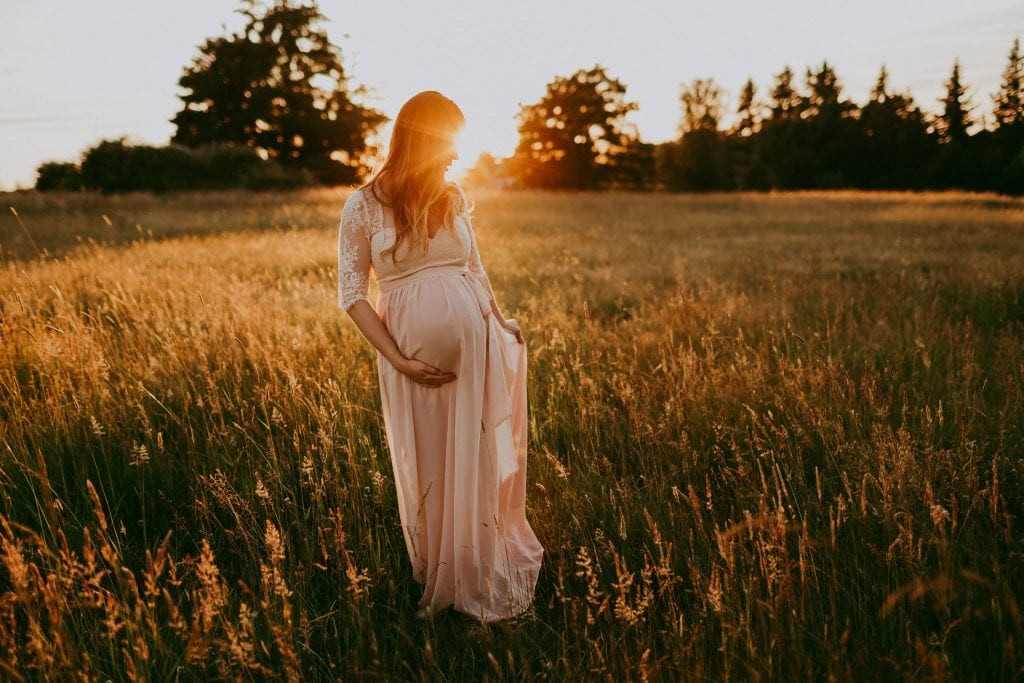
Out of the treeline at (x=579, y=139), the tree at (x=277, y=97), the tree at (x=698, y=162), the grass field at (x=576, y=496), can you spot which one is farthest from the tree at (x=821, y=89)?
the grass field at (x=576, y=496)

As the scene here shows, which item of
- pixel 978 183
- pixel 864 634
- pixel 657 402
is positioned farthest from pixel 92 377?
pixel 978 183

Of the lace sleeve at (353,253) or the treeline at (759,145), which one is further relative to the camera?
the treeline at (759,145)

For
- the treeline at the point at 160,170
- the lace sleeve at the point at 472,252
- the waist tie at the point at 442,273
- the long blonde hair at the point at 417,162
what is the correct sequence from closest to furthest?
the long blonde hair at the point at 417,162
the waist tie at the point at 442,273
the lace sleeve at the point at 472,252
the treeline at the point at 160,170

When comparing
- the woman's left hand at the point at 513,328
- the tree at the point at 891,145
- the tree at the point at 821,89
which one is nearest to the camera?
the woman's left hand at the point at 513,328

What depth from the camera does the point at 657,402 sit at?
4.14 metres

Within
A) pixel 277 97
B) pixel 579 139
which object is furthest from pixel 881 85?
pixel 277 97

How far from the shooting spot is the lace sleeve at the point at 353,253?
255cm

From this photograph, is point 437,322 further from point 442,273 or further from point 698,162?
point 698,162

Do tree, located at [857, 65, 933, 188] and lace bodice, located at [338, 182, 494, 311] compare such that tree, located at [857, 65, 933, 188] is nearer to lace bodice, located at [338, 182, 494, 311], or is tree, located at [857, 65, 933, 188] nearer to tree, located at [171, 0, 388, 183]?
tree, located at [171, 0, 388, 183]

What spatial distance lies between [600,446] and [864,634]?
175cm

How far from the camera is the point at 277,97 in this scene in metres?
41.8

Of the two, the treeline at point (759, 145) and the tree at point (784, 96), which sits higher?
the tree at point (784, 96)

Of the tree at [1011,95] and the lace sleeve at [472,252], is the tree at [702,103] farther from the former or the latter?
the lace sleeve at [472,252]

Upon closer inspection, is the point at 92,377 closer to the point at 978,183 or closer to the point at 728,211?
the point at 728,211
